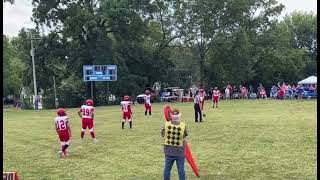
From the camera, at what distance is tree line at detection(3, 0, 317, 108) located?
60000mm

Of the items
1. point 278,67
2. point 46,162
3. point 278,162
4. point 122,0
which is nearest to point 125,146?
point 46,162

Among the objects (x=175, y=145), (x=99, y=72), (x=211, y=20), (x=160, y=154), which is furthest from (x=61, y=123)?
(x=211, y=20)

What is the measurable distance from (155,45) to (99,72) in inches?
636

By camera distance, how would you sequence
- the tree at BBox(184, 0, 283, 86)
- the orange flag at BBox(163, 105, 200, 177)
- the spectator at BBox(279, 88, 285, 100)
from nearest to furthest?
the orange flag at BBox(163, 105, 200, 177), the spectator at BBox(279, 88, 285, 100), the tree at BBox(184, 0, 283, 86)

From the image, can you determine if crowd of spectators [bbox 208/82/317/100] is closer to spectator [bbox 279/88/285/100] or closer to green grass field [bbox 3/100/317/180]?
spectator [bbox 279/88/285/100]

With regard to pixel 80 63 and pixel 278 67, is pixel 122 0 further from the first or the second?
pixel 278 67

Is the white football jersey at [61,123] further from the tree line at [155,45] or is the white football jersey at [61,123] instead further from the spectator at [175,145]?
the tree line at [155,45]

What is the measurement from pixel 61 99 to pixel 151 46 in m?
14.5

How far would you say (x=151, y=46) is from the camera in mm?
67938

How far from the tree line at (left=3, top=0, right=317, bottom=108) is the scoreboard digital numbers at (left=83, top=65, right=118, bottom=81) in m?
4.40

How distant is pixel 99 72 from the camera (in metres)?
54.8

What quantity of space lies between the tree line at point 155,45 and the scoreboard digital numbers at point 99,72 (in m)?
4.40

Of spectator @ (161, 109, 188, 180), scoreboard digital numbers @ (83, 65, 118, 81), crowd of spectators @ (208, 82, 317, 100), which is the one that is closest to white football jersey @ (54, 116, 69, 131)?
spectator @ (161, 109, 188, 180)

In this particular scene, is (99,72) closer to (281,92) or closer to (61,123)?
(281,92)
